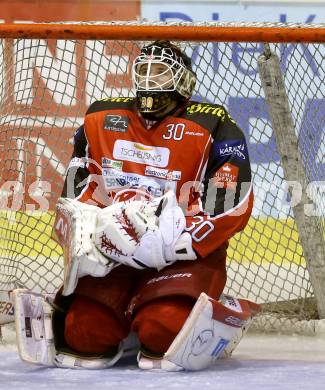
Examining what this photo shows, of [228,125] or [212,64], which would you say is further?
[212,64]

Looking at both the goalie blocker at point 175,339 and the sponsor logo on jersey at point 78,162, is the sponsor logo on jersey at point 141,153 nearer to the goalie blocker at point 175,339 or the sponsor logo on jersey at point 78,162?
the sponsor logo on jersey at point 78,162

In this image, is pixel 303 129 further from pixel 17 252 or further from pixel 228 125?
pixel 17 252

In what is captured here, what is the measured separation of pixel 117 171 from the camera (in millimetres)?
2789

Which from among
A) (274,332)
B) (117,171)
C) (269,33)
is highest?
(269,33)

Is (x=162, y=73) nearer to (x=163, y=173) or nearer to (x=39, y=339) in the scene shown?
(x=163, y=173)

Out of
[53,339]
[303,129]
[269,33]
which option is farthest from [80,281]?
[303,129]

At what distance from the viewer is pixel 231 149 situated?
107 inches

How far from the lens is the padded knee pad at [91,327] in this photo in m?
2.69

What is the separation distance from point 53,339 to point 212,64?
1.22m

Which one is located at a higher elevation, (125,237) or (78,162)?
(78,162)

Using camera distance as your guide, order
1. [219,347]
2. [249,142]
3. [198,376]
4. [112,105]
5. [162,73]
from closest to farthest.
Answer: [198,376] < [219,347] < [162,73] < [112,105] < [249,142]

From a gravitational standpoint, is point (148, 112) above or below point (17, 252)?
above

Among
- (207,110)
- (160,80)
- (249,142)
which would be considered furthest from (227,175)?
(249,142)

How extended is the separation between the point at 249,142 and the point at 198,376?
1.33 meters
